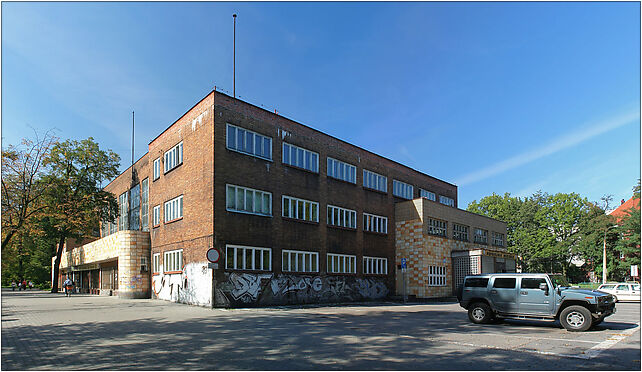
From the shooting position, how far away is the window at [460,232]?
3781cm

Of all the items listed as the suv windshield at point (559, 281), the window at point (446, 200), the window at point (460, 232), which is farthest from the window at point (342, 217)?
the suv windshield at point (559, 281)

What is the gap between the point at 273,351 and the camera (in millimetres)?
10000

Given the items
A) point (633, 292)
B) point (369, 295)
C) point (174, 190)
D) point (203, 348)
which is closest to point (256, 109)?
point (174, 190)

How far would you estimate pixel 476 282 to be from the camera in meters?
15.9

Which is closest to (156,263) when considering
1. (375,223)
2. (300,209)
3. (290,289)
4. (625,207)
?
(290,289)

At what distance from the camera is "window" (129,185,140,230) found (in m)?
34.2

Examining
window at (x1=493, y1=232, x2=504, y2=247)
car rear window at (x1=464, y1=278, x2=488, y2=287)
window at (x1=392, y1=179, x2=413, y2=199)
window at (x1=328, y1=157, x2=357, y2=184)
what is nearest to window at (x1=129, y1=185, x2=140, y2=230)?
window at (x1=328, y1=157, x2=357, y2=184)

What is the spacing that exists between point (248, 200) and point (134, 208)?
49.0ft

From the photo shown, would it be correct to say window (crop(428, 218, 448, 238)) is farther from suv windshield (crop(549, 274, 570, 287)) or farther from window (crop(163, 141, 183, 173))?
suv windshield (crop(549, 274, 570, 287))

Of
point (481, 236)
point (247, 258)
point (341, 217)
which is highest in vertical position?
point (341, 217)

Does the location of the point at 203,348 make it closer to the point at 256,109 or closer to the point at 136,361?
the point at 136,361

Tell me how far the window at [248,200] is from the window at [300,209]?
125 centimetres

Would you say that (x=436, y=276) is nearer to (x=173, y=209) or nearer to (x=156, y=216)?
(x=173, y=209)

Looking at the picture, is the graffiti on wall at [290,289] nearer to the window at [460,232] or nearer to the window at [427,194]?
the window at [460,232]
